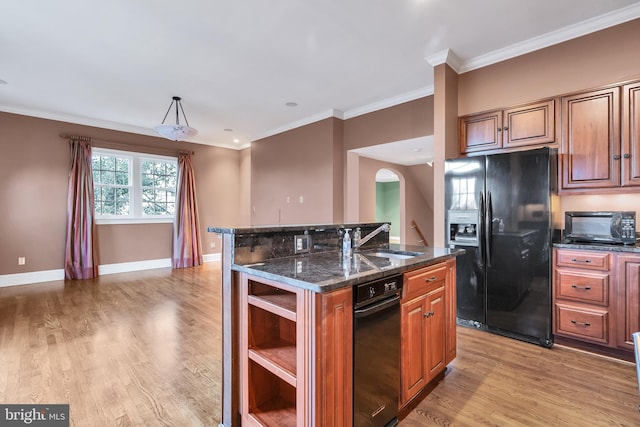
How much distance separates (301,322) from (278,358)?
0.37 meters

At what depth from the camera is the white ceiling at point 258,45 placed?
8.32 feet

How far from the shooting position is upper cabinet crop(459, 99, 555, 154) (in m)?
2.91

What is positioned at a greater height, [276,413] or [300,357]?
[300,357]

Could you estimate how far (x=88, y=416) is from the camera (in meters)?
1.79

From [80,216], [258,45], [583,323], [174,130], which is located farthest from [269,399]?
[80,216]

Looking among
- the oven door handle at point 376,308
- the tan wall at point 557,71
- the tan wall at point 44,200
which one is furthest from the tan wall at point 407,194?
the oven door handle at point 376,308

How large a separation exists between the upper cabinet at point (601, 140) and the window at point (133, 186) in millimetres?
6820

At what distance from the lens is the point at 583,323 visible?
8.36ft

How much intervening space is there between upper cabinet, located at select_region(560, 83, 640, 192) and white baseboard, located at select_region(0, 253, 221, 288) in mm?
6909

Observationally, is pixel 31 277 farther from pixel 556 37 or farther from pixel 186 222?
pixel 556 37

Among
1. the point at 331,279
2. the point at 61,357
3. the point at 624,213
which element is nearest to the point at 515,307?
the point at 624,213

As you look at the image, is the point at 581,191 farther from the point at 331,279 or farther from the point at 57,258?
the point at 57,258

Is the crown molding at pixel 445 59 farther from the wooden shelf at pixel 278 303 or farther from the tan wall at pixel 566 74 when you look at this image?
the wooden shelf at pixel 278 303

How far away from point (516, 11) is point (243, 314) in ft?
10.6
